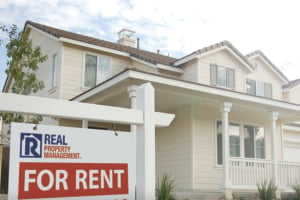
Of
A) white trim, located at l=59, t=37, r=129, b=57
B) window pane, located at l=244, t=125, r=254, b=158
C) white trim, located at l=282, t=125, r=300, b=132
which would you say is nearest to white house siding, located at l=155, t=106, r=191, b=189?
window pane, located at l=244, t=125, r=254, b=158

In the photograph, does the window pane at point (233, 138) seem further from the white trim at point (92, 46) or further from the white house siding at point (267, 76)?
the white trim at point (92, 46)

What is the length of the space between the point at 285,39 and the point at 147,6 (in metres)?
8.90

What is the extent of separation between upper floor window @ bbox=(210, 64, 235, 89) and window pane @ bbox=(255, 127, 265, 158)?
6.45ft

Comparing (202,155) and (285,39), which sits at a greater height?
(285,39)

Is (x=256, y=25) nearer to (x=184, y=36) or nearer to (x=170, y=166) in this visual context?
(x=184, y=36)

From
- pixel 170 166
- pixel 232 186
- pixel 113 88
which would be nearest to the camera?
pixel 113 88

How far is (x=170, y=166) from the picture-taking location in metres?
12.4

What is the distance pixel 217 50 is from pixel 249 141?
361 cm

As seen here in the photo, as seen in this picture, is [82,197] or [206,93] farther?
[206,93]

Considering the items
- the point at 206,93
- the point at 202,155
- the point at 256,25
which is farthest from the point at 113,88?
the point at 256,25

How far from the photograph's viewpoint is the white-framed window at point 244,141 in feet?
41.5

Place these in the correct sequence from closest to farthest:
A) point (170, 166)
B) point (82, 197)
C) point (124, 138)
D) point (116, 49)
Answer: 1. point (82, 197)
2. point (124, 138)
3. point (170, 166)
4. point (116, 49)

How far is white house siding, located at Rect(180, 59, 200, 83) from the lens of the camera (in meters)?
13.5

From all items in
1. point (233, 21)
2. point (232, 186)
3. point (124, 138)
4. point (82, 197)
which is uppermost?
point (233, 21)
